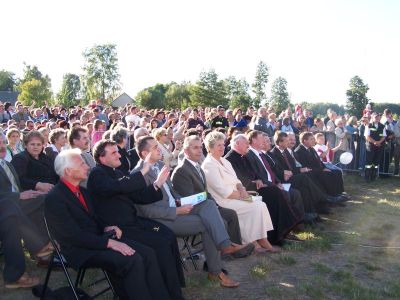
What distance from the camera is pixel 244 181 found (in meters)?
6.46

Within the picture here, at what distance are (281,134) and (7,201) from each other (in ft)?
16.5

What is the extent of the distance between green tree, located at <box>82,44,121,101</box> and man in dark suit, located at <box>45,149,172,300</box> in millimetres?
60999

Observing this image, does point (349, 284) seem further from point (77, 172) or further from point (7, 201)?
point (7, 201)

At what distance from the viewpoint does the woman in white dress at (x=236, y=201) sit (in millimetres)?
5648

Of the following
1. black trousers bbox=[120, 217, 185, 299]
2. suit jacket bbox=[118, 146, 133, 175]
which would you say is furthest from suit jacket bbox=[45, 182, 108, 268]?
suit jacket bbox=[118, 146, 133, 175]

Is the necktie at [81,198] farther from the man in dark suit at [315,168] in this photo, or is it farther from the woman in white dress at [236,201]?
the man in dark suit at [315,168]

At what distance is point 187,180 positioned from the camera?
5.16 m

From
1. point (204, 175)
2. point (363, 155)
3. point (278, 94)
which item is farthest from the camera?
point (278, 94)

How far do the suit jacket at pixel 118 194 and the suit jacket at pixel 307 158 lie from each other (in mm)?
4837

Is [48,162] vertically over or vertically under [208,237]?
over

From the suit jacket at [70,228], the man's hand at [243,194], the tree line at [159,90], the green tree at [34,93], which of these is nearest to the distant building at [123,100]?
the tree line at [159,90]

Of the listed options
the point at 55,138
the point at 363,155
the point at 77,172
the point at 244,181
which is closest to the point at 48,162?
the point at 55,138

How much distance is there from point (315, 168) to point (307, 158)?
0.28 meters

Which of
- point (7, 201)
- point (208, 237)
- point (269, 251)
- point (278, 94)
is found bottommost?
point (269, 251)
